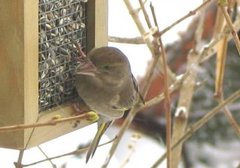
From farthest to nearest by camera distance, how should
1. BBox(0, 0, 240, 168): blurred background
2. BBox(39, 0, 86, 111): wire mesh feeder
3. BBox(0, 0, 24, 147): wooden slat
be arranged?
BBox(0, 0, 240, 168): blurred background → BBox(39, 0, 86, 111): wire mesh feeder → BBox(0, 0, 24, 147): wooden slat

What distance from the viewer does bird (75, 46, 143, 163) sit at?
101 inches

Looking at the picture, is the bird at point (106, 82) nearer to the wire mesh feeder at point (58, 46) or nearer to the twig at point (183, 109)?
the wire mesh feeder at point (58, 46)

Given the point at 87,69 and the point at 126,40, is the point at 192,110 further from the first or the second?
the point at 87,69

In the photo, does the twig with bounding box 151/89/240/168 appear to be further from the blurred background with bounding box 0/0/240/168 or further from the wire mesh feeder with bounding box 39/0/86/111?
the blurred background with bounding box 0/0/240/168

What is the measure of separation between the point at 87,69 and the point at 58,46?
115 mm

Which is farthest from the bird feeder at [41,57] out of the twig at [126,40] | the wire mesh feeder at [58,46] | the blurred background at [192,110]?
the blurred background at [192,110]

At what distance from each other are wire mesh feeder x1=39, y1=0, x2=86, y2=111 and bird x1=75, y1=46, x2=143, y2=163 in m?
0.05

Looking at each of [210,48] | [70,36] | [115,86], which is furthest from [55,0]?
[210,48]

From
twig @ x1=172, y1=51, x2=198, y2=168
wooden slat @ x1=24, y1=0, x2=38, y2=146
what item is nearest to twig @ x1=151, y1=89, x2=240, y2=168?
twig @ x1=172, y1=51, x2=198, y2=168

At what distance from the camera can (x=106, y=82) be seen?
2.61 meters

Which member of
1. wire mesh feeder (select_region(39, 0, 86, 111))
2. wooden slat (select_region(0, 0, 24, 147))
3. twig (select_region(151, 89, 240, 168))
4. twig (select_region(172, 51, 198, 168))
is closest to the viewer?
wooden slat (select_region(0, 0, 24, 147))

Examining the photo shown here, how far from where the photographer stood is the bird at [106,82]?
255 cm

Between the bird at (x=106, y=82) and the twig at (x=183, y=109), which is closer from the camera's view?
the bird at (x=106, y=82)

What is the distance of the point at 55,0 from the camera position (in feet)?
8.39
